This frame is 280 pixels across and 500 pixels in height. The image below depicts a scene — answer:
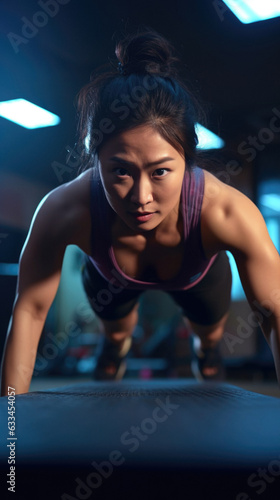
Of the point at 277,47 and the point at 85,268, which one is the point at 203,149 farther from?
the point at 277,47

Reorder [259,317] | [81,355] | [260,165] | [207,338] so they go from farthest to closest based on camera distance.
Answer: [81,355] < [260,165] < [207,338] < [259,317]

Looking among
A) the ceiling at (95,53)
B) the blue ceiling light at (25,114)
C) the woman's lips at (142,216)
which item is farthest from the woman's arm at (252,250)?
the blue ceiling light at (25,114)

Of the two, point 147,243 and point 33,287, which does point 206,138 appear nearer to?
point 147,243

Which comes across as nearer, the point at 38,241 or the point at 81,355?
the point at 38,241

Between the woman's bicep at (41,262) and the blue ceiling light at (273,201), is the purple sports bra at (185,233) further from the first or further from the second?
the blue ceiling light at (273,201)

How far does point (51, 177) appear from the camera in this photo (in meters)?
2.61

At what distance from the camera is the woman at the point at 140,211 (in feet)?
2.17

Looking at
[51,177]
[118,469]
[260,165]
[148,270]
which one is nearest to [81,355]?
[51,177]

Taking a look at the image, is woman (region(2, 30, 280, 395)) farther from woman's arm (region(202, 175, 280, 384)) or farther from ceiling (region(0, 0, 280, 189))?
ceiling (region(0, 0, 280, 189))

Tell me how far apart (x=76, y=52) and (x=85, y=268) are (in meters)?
1.11

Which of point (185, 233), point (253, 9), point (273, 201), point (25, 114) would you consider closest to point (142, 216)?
point (185, 233)

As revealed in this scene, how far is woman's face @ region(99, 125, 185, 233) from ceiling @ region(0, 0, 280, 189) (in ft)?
1.96

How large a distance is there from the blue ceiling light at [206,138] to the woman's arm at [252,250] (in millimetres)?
96

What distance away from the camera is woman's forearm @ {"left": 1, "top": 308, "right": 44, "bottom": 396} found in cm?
74
